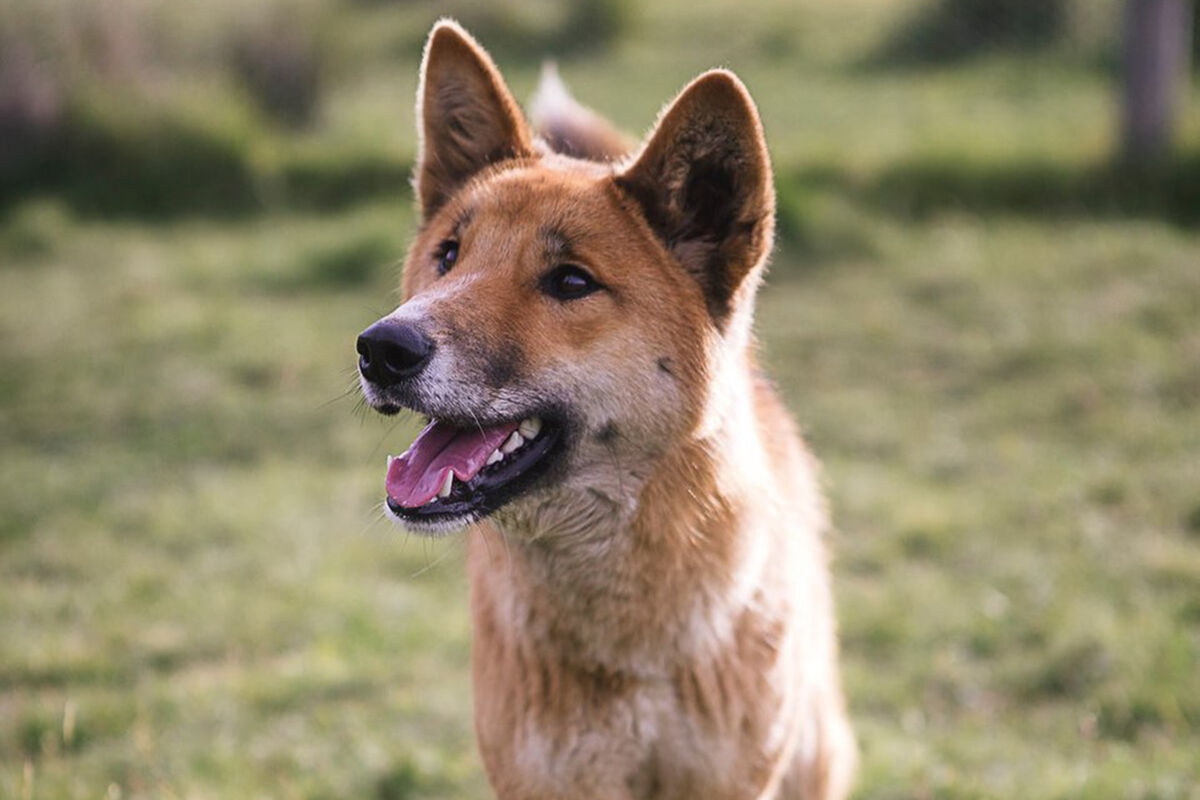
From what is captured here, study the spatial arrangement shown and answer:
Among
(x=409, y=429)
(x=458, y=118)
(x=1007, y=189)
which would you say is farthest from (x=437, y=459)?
(x=1007, y=189)

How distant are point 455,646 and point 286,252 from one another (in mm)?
4989

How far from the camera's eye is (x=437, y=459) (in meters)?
2.72

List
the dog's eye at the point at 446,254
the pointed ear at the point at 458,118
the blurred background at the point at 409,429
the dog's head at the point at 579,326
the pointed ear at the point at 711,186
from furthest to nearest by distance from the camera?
the blurred background at the point at 409,429, the pointed ear at the point at 458,118, the dog's eye at the point at 446,254, the pointed ear at the point at 711,186, the dog's head at the point at 579,326

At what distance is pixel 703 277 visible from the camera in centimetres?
292

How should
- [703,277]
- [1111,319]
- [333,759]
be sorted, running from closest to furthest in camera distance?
[703,277] < [333,759] < [1111,319]

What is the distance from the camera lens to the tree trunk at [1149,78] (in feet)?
27.9

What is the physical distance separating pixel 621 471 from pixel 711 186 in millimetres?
696

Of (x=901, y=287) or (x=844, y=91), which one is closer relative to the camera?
(x=901, y=287)

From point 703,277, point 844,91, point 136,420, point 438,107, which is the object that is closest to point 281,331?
point 136,420

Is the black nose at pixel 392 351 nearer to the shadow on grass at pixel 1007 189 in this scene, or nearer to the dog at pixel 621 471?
the dog at pixel 621 471

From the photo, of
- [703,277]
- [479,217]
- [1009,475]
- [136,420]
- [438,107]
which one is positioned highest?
[438,107]

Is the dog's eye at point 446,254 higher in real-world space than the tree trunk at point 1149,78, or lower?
higher

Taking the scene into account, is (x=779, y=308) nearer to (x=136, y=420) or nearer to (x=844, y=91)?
(x=136, y=420)

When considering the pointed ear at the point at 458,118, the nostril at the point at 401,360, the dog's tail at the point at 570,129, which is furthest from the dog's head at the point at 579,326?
the dog's tail at the point at 570,129
